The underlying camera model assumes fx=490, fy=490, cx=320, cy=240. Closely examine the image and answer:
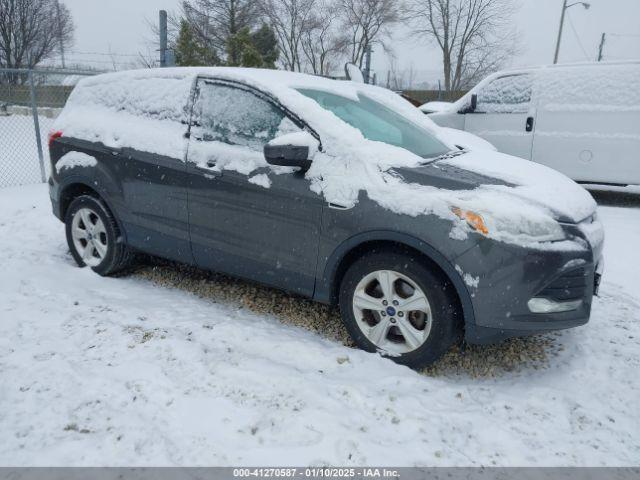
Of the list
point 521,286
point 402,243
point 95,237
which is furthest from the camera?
point 95,237

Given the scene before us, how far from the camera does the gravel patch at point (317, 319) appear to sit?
2.94 m

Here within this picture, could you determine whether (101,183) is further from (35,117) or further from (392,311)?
→ (35,117)

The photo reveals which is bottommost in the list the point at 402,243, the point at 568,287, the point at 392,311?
the point at 392,311

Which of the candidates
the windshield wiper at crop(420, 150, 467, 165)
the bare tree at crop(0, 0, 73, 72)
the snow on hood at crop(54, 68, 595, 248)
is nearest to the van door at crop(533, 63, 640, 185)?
the snow on hood at crop(54, 68, 595, 248)

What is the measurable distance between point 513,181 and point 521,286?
71 centimetres

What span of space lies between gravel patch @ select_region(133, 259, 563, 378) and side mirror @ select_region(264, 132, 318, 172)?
117 centimetres

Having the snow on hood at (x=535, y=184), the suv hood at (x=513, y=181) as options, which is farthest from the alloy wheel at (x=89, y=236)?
the snow on hood at (x=535, y=184)

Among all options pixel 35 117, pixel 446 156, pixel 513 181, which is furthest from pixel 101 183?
pixel 35 117

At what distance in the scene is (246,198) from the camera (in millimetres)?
3111

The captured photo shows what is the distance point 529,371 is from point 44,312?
10.4 feet

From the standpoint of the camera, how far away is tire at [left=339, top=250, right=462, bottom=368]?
2.62 meters

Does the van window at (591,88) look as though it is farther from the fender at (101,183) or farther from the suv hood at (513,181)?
the fender at (101,183)

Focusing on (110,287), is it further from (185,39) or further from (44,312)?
(185,39)

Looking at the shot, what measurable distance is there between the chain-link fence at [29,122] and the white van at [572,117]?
6.73 meters
